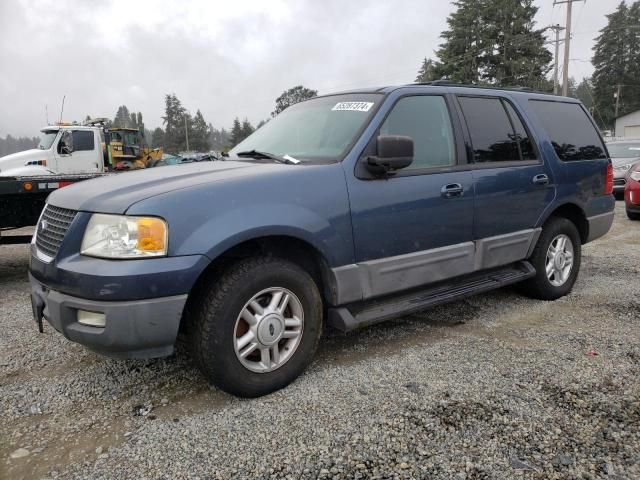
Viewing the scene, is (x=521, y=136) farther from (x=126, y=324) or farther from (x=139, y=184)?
(x=126, y=324)

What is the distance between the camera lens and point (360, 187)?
3094 mm

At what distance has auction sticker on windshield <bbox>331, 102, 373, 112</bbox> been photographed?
3.41 metres

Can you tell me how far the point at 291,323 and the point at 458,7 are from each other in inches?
1907

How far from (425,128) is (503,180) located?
0.85m

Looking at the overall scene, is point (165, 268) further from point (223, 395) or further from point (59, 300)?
point (223, 395)

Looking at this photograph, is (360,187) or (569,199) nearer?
(360,187)

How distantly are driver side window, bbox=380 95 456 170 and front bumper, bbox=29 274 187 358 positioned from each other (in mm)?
1850

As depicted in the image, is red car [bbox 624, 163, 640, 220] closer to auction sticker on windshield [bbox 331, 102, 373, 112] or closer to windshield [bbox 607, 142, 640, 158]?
windshield [bbox 607, 142, 640, 158]

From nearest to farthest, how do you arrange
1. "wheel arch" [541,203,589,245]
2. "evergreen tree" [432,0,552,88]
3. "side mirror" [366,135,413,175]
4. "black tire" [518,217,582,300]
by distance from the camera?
"side mirror" [366,135,413,175]
"black tire" [518,217,582,300]
"wheel arch" [541,203,589,245]
"evergreen tree" [432,0,552,88]

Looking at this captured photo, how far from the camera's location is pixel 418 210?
3354 mm

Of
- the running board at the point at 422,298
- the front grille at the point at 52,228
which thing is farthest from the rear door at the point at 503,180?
the front grille at the point at 52,228

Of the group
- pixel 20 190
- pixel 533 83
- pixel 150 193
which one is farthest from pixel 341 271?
pixel 533 83

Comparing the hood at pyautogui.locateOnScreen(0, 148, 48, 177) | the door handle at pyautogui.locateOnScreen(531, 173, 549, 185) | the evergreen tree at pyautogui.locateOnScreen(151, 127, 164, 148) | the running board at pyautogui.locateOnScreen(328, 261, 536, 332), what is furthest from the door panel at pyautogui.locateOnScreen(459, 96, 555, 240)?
the evergreen tree at pyautogui.locateOnScreen(151, 127, 164, 148)

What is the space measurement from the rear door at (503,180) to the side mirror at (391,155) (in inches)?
36.2
